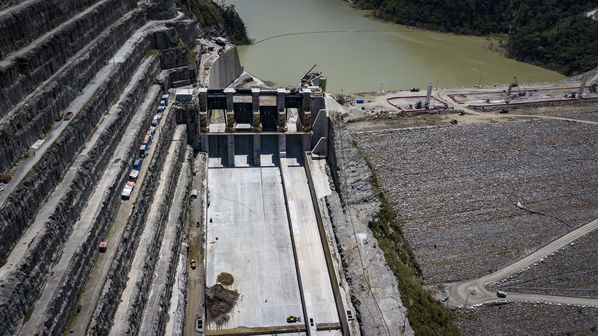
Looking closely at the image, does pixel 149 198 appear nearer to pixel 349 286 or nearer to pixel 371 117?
pixel 349 286

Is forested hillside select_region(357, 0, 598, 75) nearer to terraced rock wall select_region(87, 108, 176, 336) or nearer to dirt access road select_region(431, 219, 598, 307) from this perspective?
dirt access road select_region(431, 219, 598, 307)

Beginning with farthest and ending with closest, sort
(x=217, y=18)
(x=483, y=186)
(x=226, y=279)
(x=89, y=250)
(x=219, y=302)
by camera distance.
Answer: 1. (x=217, y=18)
2. (x=483, y=186)
3. (x=226, y=279)
4. (x=219, y=302)
5. (x=89, y=250)

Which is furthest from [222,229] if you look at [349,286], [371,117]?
[371,117]

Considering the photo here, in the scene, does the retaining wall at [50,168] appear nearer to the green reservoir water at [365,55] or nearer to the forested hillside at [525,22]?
the green reservoir water at [365,55]

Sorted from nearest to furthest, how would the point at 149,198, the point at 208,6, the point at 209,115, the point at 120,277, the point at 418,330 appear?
the point at 120,277, the point at 418,330, the point at 149,198, the point at 209,115, the point at 208,6

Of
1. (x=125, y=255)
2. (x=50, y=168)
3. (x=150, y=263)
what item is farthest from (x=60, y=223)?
(x=150, y=263)

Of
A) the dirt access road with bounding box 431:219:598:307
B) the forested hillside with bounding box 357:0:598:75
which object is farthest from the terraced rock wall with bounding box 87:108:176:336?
the forested hillside with bounding box 357:0:598:75

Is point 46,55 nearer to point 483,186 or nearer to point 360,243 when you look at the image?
point 360,243
